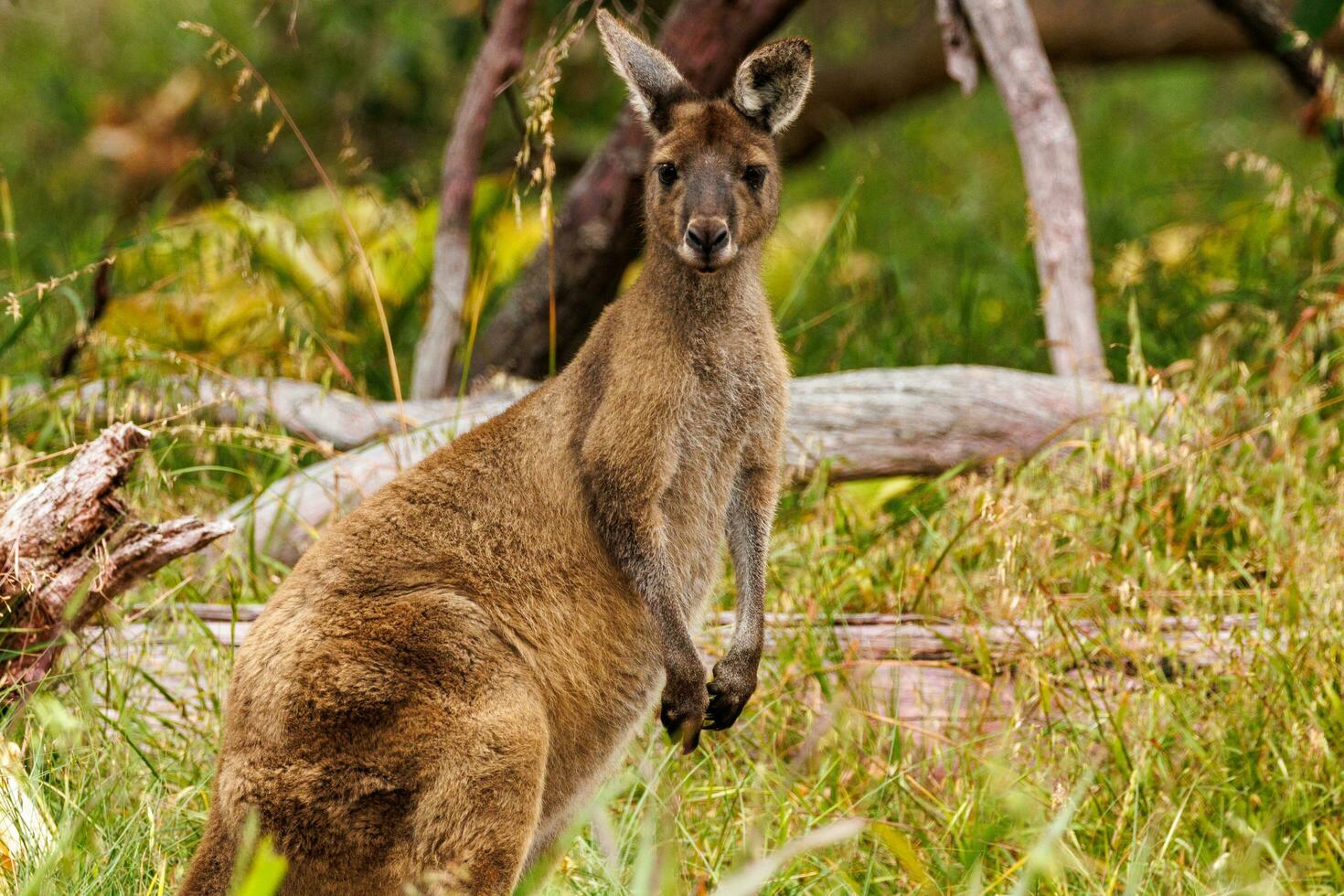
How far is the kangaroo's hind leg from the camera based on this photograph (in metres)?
2.78

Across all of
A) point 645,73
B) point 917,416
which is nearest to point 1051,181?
point 917,416

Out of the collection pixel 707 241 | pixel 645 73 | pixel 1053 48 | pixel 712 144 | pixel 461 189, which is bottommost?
pixel 1053 48

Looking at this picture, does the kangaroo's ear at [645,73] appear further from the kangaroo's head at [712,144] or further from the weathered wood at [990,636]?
the weathered wood at [990,636]

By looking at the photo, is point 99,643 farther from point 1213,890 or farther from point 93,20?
point 93,20

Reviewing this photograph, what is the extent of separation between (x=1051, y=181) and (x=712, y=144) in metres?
2.34

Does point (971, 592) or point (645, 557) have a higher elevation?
point (645, 557)

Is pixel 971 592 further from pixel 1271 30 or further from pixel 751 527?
pixel 1271 30

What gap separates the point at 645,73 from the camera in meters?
3.57

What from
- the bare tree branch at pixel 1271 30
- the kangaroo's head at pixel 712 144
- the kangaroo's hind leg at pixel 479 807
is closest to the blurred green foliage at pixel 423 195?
the bare tree branch at pixel 1271 30

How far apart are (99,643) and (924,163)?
718 centimetres

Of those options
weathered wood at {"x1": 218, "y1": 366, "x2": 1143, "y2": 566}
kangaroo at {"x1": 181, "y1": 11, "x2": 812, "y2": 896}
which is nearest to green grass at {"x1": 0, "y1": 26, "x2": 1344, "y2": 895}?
weathered wood at {"x1": 218, "y1": 366, "x2": 1143, "y2": 566}

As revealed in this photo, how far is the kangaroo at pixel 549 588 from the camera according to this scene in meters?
2.78

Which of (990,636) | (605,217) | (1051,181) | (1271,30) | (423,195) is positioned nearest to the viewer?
(990,636)

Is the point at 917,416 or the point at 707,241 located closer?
the point at 707,241
